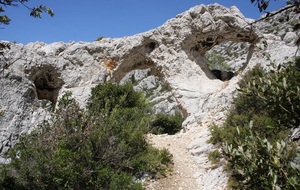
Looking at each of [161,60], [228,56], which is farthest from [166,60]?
[228,56]

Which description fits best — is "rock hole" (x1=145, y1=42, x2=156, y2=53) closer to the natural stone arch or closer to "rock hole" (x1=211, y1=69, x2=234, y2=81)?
the natural stone arch

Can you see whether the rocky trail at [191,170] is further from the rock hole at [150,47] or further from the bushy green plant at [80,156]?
the rock hole at [150,47]

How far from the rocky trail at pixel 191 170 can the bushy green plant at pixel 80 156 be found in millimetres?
421

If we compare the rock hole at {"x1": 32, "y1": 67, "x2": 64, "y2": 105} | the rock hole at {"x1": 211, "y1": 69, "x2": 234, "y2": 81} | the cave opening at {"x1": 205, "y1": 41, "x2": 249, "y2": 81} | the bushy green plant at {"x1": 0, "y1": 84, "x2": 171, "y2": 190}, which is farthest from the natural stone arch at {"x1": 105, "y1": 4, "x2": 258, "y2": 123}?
the cave opening at {"x1": 205, "y1": 41, "x2": 249, "y2": 81}

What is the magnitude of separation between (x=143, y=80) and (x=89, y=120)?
101 feet

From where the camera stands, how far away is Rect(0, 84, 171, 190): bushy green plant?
4203 mm

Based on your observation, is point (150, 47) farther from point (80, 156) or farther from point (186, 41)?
point (80, 156)

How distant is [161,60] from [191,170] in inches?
286

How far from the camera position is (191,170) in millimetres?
6449

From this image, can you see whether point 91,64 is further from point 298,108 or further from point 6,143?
point 298,108

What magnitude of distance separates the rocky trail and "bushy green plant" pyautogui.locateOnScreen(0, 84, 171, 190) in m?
0.42

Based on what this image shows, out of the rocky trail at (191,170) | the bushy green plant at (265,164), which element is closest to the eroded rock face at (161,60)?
the rocky trail at (191,170)

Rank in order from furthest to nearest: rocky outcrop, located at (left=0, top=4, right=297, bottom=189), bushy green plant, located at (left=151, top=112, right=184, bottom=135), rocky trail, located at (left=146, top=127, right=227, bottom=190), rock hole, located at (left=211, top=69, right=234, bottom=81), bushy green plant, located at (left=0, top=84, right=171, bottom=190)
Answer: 1. bushy green plant, located at (left=151, top=112, right=184, bottom=135)
2. rock hole, located at (left=211, top=69, right=234, bottom=81)
3. rocky outcrop, located at (left=0, top=4, right=297, bottom=189)
4. rocky trail, located at (left=146, top=127, right=227, bottom=190)
5. bushy green plant, located at (left=0, top=84, right=171, bottom=190)

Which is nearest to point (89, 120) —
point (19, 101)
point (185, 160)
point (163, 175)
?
point (163, 175)
